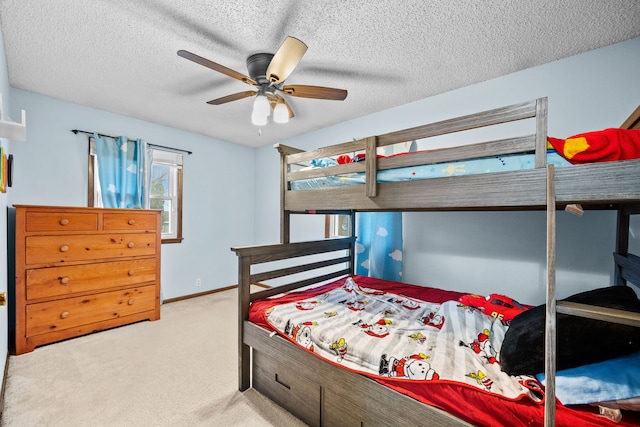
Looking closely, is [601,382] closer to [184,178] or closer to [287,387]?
[287,387]

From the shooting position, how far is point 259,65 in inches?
75.9

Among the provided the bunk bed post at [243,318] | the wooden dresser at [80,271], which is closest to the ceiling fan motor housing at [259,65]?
the bunk bed post at [243,318]

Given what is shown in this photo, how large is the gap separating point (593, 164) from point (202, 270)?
420cm

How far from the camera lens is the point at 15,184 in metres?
2.56

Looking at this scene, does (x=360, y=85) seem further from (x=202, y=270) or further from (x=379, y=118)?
(x=202, y=270)

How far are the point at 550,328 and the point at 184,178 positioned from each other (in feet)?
13.2

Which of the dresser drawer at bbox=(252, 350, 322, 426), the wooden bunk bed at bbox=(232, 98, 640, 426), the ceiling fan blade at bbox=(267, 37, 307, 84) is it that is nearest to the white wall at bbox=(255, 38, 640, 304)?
the wooden bunk bed at bbox=(232, 98, 640, 426)

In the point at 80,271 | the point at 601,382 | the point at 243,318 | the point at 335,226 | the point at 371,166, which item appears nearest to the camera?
the point at 601,382

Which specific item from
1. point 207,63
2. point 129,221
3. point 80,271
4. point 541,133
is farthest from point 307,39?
point 80,271

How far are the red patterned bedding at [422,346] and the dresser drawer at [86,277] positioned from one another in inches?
71.1

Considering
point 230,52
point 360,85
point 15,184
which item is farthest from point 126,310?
point 360,85

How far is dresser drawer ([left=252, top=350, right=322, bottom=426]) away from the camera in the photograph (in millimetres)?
1495

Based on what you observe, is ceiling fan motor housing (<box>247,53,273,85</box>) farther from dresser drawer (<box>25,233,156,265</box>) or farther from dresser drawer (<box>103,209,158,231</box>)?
dresser drawer (<box>25,233,156,265</box>)

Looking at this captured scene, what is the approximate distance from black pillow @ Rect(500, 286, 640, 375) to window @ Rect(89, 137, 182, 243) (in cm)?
381
